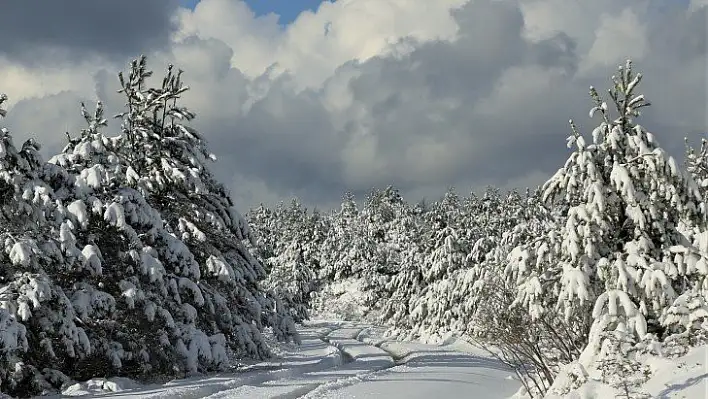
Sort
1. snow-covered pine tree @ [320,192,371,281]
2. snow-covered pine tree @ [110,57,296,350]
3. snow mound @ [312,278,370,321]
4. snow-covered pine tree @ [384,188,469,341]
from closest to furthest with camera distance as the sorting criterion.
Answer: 1. snow-covered pine tree @ [110,57,296,350]
2. snow-covered pine tree @ [384,188,469,341]
3. snow mound @ [312,278,370,321]
4. snow-covered pine tree @ [320,192,371,281]

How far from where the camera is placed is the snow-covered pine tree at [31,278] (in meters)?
14.7

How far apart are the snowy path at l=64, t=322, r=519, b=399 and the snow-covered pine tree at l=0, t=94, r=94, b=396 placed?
1139 mm

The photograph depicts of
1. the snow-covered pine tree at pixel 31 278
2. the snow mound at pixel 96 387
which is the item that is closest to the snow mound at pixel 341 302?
the snow mound at pixel 96 387

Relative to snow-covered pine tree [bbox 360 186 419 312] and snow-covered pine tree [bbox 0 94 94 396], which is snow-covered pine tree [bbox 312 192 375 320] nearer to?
snow-covered pine tree [bbox 360 186 419 312]

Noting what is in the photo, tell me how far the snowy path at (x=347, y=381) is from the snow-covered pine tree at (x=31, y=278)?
1139 millimetres

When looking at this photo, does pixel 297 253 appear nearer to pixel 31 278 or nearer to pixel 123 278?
pixel 123 278

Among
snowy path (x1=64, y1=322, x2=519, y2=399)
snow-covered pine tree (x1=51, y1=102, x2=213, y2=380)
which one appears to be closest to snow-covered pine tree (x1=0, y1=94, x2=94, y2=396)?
snow-covered pine tree (x1=51, y1=102, x2=213, y2=380)

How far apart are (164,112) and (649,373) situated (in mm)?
20368

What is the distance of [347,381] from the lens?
19.1m

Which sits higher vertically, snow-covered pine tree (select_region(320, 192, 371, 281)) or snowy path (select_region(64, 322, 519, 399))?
snow-covered pine tree (select_region(320, 192, 371, 281))

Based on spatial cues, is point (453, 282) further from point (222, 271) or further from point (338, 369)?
point (222, 271)

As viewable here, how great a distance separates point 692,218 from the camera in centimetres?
1211

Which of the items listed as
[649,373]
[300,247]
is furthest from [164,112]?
[300,247]

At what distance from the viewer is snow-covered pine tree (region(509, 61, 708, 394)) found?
430 inches
